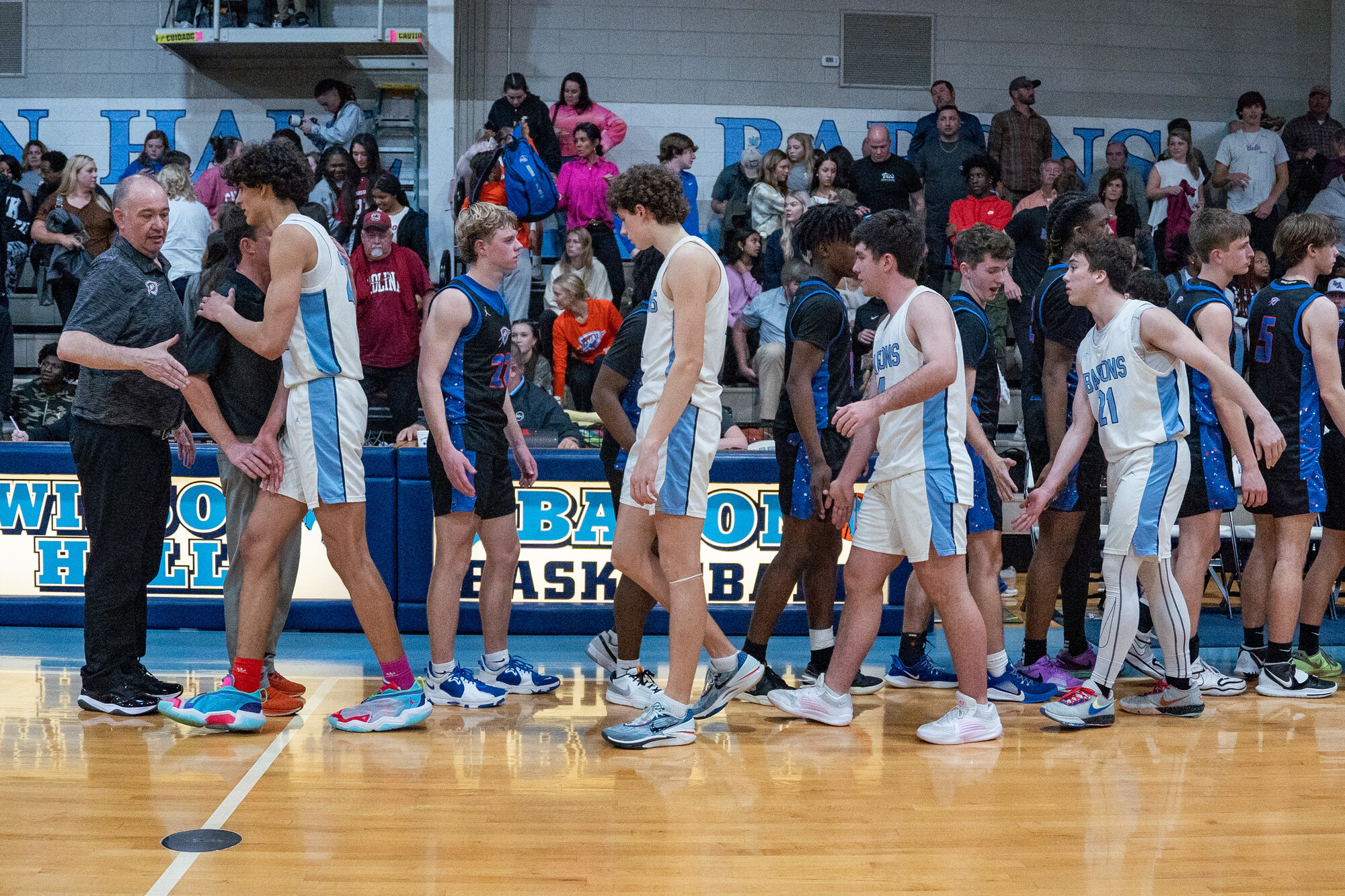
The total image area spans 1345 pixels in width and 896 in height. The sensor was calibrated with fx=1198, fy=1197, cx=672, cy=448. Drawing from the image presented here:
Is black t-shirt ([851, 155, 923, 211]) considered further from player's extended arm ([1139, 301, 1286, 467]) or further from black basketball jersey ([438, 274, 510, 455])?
black basketball jersey ([438, 274, 510, 455])

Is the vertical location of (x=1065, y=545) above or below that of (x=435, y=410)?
below

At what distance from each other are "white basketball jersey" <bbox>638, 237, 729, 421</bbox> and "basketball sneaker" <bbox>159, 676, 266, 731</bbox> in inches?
64.8

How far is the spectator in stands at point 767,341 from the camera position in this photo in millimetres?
8469

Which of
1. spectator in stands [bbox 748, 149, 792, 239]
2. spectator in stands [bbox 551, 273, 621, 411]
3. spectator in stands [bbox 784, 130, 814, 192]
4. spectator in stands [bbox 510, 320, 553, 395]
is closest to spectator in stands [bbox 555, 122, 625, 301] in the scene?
spectator in stands [bbox 748, 149, 792, 239]

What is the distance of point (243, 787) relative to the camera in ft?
11.4

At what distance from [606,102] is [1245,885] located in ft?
34.1

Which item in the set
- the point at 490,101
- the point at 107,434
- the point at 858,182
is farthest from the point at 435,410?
the point at 490,101

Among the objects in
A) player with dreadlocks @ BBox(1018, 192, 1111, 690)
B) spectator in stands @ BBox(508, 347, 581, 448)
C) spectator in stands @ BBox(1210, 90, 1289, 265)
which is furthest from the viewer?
spectator in stands @ BBox(1210, 90, 1289, 265)

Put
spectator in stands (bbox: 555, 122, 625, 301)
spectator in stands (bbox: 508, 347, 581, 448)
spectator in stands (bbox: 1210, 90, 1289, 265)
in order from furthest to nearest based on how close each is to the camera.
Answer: spectator in stands (bbox: 1210, 90, 1289, 265) → spectator in stands (bbox: 555, 122, 625, 301) → spectator in stands (bbox: 508, 347, 581, 448)

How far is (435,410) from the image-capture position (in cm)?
431

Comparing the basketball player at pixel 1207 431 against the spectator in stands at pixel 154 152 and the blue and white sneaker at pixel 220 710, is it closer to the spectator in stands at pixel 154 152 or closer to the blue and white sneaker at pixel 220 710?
the blue and white sneaker at pixel 220 710

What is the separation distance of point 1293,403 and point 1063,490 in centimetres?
108

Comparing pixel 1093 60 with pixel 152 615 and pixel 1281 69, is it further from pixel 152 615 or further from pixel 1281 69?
pixel 152 615

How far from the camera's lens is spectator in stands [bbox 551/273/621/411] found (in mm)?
8102
